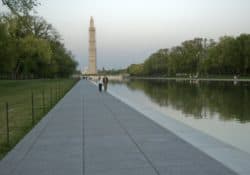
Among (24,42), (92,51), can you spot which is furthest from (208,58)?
(92,51)

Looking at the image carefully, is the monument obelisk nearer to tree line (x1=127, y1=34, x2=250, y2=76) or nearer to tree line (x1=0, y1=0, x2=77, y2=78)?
tree line (x1=127, y1=34, x2=250, y2=76)

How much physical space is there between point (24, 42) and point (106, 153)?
58.5m

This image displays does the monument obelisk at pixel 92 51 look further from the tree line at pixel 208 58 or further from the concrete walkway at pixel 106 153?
the concrete walkway at pixel 106 153

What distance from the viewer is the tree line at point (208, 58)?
95.5 meters

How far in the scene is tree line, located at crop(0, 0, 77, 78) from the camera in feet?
129

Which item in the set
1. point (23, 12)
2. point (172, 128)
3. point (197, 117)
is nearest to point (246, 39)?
point (23, 12)

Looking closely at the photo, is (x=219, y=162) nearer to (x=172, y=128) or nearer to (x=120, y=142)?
(x=120, y=142)

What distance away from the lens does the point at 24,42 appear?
2554 inches

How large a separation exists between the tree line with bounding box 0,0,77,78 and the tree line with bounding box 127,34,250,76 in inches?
1443

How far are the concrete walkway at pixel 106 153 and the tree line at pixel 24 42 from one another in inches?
1085

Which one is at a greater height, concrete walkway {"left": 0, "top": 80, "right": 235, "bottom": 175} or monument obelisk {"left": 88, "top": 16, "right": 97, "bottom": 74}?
monument obelisk {"left": 88, "top": 16, "right": 97, "bottom": 74}

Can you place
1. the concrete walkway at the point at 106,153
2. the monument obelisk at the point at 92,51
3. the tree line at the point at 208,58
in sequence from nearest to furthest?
the concrete walkway at the point at 106,153 < the tree line at the point at 208,58 < the monument obelisk at the point at 92,51

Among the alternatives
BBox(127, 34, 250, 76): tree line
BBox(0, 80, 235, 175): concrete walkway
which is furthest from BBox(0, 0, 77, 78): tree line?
BBox(127, 34, 250, 76): tree line

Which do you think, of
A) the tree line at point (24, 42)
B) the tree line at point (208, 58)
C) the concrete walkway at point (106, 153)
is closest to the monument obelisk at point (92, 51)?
the tree line at point (208, 58)
